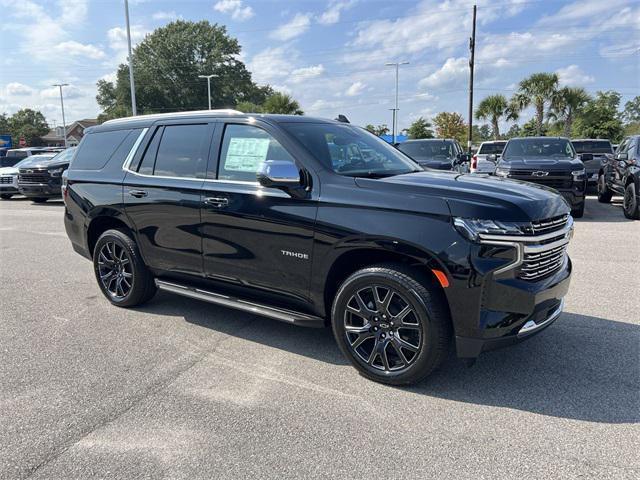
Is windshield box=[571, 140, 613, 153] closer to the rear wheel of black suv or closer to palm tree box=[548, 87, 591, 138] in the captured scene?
the rear wheel of black suv

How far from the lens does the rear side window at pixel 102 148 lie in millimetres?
5055

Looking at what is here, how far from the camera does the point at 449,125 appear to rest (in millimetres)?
60688

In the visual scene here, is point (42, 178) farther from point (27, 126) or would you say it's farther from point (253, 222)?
point (27, 126)

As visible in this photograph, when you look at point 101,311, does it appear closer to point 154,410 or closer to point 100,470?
point 154,410

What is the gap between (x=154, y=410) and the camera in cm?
316

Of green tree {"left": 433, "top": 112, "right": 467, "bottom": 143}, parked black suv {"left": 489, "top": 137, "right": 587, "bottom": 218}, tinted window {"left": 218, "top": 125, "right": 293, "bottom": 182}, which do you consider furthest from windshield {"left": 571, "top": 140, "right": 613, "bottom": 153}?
green tree {"left": 433, "top": 112, "right": 467, "bottom": 143}

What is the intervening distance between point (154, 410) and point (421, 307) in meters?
1.85

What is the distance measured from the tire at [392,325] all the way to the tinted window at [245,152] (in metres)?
1.23

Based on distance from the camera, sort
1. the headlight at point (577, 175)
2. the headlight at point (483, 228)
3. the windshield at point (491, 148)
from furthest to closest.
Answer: the windshield at point (491, 148) < the headlight at point (577, 175) < the headlight at point (483, 228)

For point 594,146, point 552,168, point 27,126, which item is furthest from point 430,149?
point 27,126

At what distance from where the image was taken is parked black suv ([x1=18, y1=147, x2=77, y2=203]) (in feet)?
51.7

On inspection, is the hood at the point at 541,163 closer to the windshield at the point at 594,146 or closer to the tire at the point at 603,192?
the tire at the point at 603,192

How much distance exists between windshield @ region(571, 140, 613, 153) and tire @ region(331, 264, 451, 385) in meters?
18.4

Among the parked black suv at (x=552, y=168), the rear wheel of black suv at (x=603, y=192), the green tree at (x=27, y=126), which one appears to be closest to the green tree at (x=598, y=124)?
the rear wheel of black suv at (x=603, y=192)
